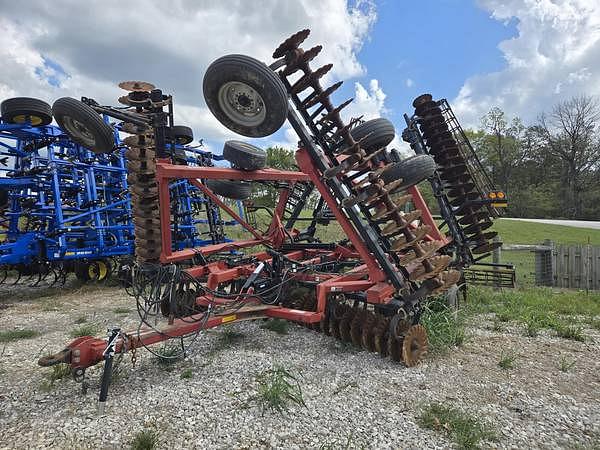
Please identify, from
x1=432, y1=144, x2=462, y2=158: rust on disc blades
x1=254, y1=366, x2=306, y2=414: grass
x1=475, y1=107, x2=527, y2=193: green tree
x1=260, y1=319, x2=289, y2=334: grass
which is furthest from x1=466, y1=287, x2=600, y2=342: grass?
x1=475, y1=107, x2=527, y2=193: green tree

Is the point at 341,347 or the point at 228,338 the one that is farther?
the point at 228,338

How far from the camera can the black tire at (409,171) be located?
5.04 m

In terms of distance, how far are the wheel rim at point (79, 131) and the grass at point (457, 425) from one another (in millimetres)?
6671

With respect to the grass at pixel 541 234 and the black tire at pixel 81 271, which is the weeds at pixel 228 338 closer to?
the black tire at pixel 81 271

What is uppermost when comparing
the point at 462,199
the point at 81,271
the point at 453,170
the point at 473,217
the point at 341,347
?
the point at 453,170

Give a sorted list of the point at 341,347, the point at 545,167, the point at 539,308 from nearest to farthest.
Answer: the point at 341,347 < the point at 539,308 < the point at 545,167

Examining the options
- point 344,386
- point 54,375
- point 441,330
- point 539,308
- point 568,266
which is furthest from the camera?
point 568,266

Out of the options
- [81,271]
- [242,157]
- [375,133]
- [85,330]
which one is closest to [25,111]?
[81,271]

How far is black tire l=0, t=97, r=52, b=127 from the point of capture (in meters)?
9.47

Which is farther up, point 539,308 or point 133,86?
point 133,86

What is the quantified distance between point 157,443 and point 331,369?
216 centimetres

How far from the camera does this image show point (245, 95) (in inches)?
185

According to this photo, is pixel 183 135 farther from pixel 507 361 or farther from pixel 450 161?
pixel 507 361

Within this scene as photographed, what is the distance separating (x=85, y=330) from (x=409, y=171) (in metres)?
5.50
